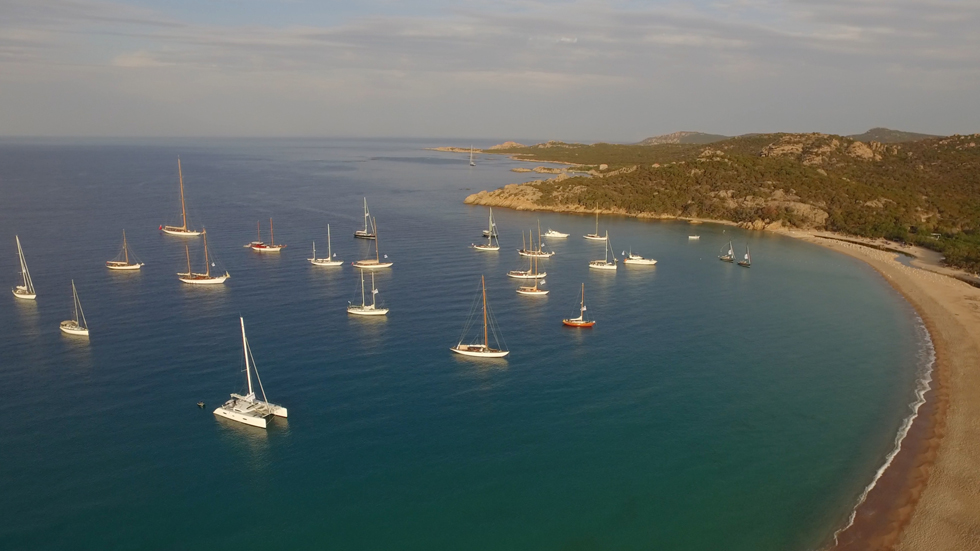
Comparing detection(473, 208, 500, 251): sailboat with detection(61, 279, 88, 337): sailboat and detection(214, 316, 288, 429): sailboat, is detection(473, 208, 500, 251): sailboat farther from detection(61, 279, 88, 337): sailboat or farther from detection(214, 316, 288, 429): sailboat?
detection(214, 316, 288, 429): sailboat

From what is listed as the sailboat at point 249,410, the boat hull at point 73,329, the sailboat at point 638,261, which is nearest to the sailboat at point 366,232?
the sailboat at point 638,261

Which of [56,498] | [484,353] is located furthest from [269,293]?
[56,498]

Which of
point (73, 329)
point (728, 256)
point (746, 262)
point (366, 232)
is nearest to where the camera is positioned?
point (73, 329)

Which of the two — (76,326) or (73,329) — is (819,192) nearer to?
(76,326)

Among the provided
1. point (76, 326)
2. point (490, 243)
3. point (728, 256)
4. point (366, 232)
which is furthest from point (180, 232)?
point (728, 256)

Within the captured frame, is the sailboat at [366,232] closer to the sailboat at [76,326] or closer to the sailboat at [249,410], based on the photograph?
the sailboat at [76,326]

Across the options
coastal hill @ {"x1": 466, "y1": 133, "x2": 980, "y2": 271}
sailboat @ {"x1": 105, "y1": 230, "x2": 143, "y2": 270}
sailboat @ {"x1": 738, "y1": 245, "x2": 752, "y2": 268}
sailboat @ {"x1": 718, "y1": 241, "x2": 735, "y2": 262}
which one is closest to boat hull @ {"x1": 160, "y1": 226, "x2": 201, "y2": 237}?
sailboat @ {"x1": 105, "y1": 230, "x2": 143, "y2": 270}
